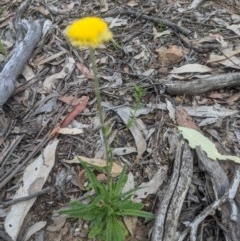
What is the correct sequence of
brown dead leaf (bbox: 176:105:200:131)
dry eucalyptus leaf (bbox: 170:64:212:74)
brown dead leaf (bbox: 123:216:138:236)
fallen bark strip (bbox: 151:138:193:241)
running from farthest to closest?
dry eucalyptus leaf (bbox: 170:64:212:74) → brown dead leaf (bbox: 176:105:200:131) → brown dead leaf (bbox: 123:216:138:236) → fallen bark strip (bbox: 151:138:193:241)

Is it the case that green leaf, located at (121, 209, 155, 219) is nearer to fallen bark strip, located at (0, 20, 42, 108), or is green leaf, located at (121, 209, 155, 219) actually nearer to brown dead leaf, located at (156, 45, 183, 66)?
fallen bark strip, located at (0, 20, 42, 108)

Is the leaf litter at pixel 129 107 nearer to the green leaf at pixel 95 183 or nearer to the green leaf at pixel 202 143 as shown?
the green leaf at pixel 202 143

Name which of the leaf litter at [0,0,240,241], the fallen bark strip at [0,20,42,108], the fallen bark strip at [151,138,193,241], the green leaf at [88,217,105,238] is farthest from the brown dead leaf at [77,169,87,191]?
the fallen bark strip at [0,20,42,108]

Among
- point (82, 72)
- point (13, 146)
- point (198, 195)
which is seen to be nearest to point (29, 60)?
point (82, 72)

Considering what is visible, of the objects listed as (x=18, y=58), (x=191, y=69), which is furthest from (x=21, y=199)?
(x=191, y=69)

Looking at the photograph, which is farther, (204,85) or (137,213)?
(204,85)

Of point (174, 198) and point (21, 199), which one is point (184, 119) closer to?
point (174, 198)

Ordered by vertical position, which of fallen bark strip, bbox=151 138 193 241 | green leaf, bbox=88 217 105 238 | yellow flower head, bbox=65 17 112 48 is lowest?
fallen bark strip, bbox=151 138 193 241

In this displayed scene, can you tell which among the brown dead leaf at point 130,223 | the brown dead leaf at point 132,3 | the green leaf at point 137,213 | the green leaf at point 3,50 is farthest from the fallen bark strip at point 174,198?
the brown dead leaf at point 132,3
